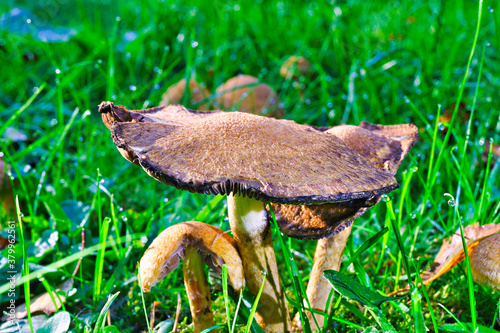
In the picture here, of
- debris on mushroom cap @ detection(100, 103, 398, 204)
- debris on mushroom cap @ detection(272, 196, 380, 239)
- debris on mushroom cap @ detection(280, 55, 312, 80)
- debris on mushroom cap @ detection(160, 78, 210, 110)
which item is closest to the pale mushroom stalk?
debris on mushroom cap @ detection(272, 196, 380, 239)

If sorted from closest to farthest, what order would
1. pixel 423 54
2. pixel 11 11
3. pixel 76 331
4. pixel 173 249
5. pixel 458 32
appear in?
pixel 173 249 < pixel 76 331 < pixel 423 54 < pixel 458 32 < pixel 11 11

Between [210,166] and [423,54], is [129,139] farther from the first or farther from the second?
[423,54]

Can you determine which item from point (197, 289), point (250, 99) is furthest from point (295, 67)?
point (197, 289)

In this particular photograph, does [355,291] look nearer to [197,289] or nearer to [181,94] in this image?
[197,289]

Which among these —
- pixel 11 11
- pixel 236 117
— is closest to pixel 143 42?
pixel 11 11

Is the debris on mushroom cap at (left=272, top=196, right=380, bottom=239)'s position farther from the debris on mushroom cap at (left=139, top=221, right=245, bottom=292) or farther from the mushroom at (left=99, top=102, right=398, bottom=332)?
the debris on mushroom cap at (left=139, top=221, right=245, bottom=292)

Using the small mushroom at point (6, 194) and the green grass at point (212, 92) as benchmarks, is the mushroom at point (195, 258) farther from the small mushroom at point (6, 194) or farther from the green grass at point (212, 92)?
the small mushroom at point (6, 194)

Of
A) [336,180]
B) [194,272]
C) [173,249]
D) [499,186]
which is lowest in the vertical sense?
[499,186]
